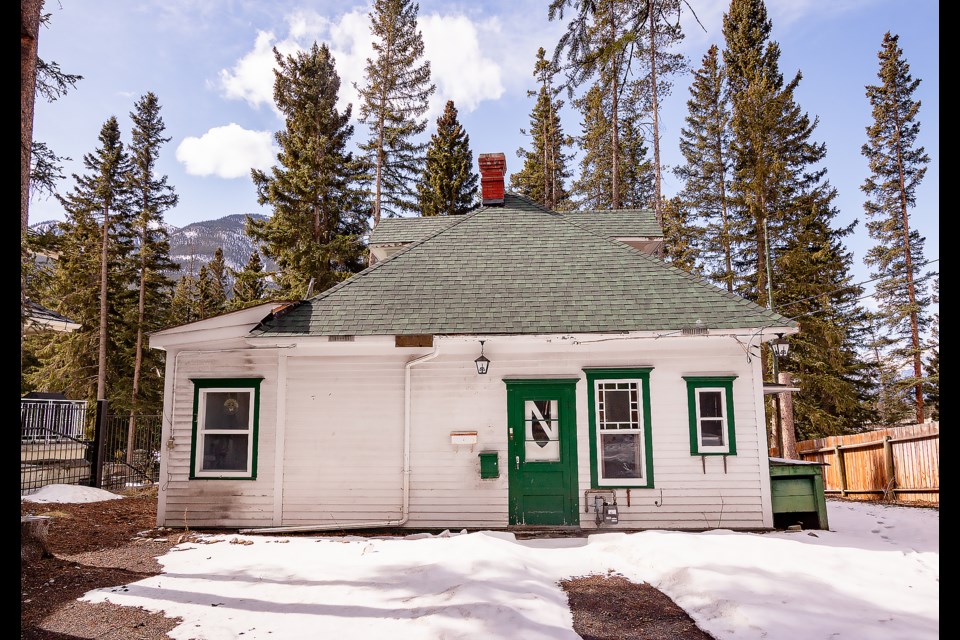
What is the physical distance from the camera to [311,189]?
940 inches

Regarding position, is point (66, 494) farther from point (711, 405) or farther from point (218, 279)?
point (218, 279)

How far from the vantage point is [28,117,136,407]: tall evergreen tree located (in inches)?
1014

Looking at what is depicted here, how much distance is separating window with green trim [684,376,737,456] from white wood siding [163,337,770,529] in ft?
0.40

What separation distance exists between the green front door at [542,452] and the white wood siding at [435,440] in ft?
0.51

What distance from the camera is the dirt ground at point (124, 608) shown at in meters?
5.04

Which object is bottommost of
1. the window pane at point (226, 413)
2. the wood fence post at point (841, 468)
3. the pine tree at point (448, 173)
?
the wood fence post at point (841, 468)

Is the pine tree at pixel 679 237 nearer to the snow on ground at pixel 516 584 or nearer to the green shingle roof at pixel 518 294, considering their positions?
the green shingle roof at pixel 518 294

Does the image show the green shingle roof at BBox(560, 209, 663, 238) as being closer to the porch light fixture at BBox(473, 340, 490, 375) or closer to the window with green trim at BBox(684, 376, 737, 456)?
the window with green trim at BBox(684, 376, 737, 456)

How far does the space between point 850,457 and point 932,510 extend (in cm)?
447

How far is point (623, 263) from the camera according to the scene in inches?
456

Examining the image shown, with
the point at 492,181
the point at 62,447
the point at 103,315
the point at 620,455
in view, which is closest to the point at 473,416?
the point at 620,455

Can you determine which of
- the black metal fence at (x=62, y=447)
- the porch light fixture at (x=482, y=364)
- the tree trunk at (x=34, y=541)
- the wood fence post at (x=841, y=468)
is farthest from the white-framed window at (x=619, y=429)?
the wood fence post at (x=841, y=468)

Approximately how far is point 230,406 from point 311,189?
15683mm
